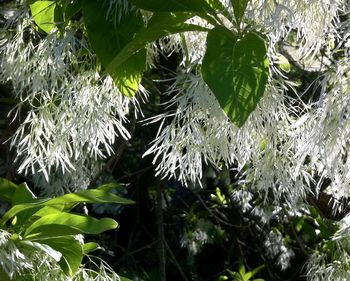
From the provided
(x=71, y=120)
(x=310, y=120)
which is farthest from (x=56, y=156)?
(x=310, y=120)

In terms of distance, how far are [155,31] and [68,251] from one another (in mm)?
439

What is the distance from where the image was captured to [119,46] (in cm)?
102

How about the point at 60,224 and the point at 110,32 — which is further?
the point at 60,224

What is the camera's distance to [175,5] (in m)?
0.92

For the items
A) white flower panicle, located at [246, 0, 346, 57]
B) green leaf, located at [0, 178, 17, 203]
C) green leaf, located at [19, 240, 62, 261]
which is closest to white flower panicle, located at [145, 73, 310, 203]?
white flower panicle, located at [246, 0, 346, 57]

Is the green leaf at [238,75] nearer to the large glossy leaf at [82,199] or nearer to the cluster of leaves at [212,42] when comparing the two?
the cluster of leaves at [212,42]

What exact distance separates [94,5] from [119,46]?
0.07 m

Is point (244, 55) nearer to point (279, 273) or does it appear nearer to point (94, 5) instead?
point (94, 5)

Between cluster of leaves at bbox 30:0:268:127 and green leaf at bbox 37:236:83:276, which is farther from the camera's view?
green leaf at bbox 37:236:83:276

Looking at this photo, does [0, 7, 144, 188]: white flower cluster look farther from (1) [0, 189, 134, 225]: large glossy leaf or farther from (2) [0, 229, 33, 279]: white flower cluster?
(2) [0, 229, 33, 279]: white flower cluster

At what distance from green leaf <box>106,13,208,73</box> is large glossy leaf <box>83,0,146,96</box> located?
0.07 meters

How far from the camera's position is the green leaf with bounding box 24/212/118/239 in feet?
3.86

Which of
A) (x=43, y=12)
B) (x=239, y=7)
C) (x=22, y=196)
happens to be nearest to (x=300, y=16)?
(x=239, y=7)

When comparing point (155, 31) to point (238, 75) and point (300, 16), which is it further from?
point (300, 16)
